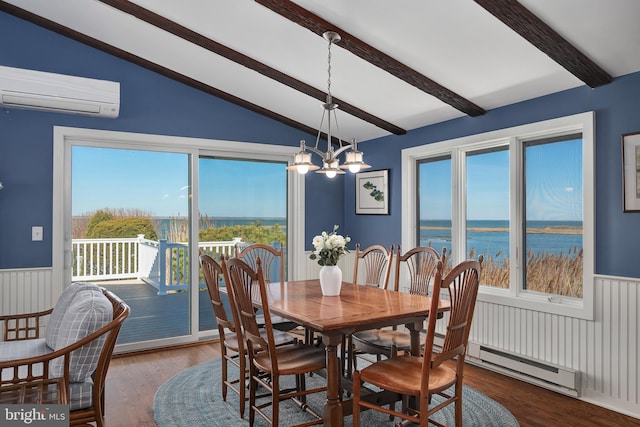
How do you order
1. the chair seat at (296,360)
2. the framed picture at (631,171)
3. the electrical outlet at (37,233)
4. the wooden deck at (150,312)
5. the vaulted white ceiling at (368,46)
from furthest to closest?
the wooden deck at (150,312) → the electrical outlet at (37,233) → the framed picture at (631,171) → the vaulted white ceiling at (368,46) → the chair seat at (296,360)

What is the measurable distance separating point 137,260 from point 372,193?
2726 millimetres

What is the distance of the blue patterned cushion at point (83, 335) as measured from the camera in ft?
6.97

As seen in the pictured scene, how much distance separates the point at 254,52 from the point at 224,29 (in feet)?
1.18

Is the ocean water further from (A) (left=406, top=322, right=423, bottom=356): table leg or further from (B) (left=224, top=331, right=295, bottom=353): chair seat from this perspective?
(B) (left=224, top=331, right=295, bottom=353): chair seat

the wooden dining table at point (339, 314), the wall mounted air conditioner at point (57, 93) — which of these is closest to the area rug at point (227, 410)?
the wooden dining table at point (339, 314)

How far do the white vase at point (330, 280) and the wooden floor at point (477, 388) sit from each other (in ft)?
4.53

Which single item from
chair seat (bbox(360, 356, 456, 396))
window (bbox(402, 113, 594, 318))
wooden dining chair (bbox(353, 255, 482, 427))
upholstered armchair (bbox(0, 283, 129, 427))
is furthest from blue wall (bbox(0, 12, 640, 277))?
upholstered armchair (bbox(0, 283, 129, 427))

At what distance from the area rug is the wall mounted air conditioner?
2498 millimetres

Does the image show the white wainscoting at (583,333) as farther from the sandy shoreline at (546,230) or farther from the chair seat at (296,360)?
the chair seat at (296,360)

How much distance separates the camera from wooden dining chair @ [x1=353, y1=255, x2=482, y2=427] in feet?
7.01

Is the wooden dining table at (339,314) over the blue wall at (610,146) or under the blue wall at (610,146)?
under

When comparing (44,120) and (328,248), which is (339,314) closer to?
(328,248)

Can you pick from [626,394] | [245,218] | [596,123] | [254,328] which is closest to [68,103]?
[245,218]

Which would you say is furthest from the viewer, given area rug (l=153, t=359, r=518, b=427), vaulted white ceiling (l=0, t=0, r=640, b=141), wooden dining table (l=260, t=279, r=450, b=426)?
area rug (l=153, t=359, r=518, b=427)
